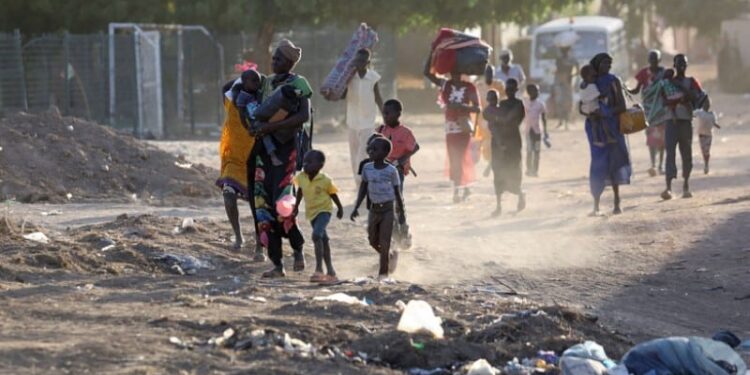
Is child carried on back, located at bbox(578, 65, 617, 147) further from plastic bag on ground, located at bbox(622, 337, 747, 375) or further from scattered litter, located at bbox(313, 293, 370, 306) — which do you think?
plastic bag on ground, located at bbox(622, 337, 747, 375)

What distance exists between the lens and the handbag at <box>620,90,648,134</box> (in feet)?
48.4

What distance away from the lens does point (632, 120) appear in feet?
48.5

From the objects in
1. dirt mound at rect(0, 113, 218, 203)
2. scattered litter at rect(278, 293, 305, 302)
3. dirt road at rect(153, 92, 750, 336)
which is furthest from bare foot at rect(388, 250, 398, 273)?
dirt mound at rect(0, 113, 218, 203)

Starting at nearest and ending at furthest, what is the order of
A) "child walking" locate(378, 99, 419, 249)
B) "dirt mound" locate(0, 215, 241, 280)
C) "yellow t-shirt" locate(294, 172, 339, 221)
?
"yellow t-shirt" locate(294, 172, 339, 221) → "dirt mound" locate(0, 215, 241, 280) → "child walking" locate(378, 99, 419, 249)

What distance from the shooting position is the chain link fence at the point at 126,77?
85.6 ft

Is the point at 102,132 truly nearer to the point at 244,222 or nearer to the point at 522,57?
the point at 244,222

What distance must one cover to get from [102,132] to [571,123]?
58.3 feet

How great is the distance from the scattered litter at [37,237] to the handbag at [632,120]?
19.5 ft

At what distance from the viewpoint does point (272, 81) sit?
10.8 m

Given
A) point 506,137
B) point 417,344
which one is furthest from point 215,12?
point 417,344

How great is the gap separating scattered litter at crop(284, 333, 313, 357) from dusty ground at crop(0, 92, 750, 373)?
0.09 m

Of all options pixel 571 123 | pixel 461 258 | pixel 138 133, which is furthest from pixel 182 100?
pixel 461 258

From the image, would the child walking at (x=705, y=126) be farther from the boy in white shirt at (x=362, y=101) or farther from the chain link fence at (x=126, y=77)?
the chain link fence at (x=126, y=77)

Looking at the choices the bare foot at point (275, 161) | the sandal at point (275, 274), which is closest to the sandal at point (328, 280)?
the sandal at point (275, 274)
